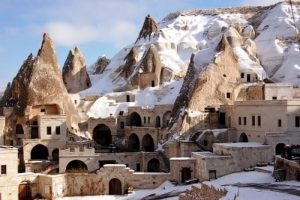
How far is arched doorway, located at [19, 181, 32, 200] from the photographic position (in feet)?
149

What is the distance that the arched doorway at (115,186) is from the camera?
149 feet

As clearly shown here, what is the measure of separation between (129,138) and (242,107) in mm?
17434

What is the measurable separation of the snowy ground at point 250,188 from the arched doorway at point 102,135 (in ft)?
70.0

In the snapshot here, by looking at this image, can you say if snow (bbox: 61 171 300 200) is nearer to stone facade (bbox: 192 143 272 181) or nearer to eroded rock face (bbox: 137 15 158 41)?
stone facade (bbox: 192 143 272 181)

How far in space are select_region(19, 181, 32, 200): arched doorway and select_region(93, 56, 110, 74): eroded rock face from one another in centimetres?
5554

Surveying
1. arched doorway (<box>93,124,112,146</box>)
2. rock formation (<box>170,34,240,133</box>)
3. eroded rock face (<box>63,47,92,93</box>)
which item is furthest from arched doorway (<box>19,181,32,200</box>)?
eroded rock face (<box>63,47,92,93</box>)

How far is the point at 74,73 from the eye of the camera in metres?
87.6

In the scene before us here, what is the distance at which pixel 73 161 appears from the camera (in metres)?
50.7

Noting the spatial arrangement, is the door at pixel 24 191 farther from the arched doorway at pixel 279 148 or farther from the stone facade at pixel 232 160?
the arched doorway at pixel 279 148

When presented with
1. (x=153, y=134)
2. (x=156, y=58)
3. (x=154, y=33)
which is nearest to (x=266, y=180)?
(x=153, y=134)

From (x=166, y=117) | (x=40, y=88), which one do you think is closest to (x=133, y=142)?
A: (x=166, y=117)

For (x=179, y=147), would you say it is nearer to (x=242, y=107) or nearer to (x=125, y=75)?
(x=242, y=107)

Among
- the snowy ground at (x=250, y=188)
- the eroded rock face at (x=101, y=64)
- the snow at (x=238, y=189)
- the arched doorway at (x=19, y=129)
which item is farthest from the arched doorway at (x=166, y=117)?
the eroded rock face at (x=101, y=64)

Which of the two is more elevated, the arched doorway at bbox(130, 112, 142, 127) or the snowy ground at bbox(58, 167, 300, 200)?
the arched doorway at bbox(130, 112, 142, 127)
